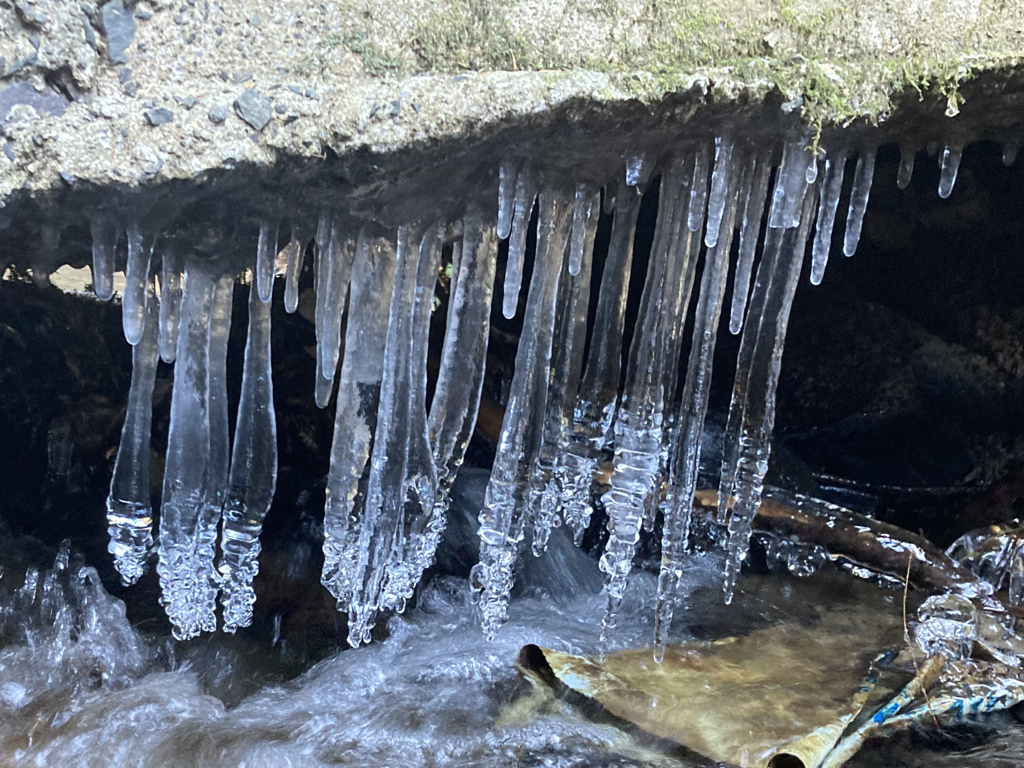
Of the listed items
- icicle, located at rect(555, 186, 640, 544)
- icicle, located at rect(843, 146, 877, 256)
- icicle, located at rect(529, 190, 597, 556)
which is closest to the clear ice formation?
icicle, located at rect(529, 190, 597, 556)

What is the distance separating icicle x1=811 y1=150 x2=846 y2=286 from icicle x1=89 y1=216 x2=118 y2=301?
1.78 meters

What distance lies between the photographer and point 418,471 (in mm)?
2426

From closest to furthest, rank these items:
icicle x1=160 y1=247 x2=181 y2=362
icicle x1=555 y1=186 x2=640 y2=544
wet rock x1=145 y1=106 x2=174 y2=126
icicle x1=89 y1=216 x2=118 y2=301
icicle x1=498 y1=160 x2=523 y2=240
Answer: wet rock x1=145 y1=106 x2=174 y2=126 → icicle x1=89 y1=216 x2=118 y2=301 → icicle x1=498 y1=160 x2=523 y2=240 → icicle x1=160 y1=247 x2=181 y2=362 → icicle x1=555 y1=186 x2=640 y2=544

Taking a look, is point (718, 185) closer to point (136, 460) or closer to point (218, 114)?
point (218, 114)

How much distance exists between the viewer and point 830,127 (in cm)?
191

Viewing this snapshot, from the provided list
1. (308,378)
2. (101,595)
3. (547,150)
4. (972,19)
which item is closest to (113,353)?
(308,378)

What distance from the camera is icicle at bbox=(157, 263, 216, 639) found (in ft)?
7.24

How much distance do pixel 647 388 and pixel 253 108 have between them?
1.31 meters

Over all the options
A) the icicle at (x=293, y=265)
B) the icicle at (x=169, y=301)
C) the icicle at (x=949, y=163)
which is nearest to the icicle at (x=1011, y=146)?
the icicle at (x=949, y=163)

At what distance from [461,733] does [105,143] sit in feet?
6.37

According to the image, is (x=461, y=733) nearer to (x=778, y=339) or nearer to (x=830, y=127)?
(x=778, y=339)

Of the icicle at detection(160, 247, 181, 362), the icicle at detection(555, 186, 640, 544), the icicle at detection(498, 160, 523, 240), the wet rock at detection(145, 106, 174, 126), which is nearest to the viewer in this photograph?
the wet rock at detection(145, 106, 174, 126)

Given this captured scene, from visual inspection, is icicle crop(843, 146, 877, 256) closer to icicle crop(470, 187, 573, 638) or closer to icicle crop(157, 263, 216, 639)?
icicle crop(470, 187, 573, 638)

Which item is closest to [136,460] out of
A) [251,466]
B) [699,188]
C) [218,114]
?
[251,466]
